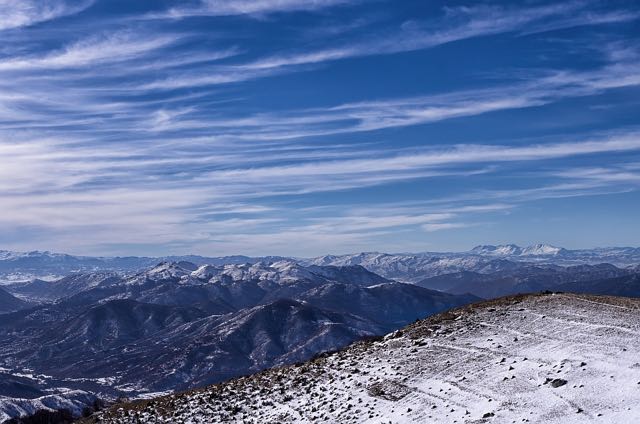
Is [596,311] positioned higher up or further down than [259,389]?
higher up

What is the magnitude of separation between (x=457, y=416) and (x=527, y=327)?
14.6 meters

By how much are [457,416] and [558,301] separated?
2179 cm

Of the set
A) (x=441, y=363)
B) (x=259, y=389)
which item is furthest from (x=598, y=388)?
(x=259, y=389)

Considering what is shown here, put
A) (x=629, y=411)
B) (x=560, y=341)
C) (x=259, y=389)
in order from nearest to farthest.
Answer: (x=629, y=411) < (x=560, y=341) < (x=259, y=389)

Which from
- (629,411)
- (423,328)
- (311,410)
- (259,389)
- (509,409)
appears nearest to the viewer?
(629,411)

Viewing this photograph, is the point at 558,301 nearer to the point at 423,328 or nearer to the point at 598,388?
the point at 423,328

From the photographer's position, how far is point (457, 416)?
32.0 meters

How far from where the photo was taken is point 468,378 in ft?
120

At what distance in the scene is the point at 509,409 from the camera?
103 ft

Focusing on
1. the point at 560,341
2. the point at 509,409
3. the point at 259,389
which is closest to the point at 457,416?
the point at 509,409

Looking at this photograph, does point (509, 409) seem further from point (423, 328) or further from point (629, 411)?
point (423, 328)

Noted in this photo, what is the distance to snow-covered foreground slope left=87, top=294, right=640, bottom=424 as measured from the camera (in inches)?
1248

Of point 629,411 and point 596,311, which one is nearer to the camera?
point 629,411

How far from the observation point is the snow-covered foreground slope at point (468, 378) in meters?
31.7
